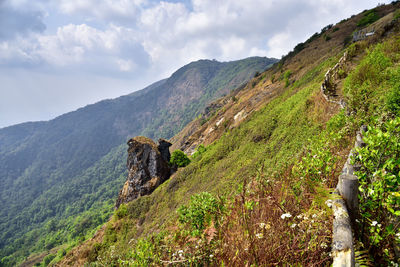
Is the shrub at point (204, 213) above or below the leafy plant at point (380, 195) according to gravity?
below

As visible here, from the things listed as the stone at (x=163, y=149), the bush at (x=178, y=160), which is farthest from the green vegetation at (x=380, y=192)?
the stone at (x=163, y=149)

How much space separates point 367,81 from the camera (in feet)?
24.3

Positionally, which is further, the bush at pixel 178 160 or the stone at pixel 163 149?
the stone at pixel 163 149

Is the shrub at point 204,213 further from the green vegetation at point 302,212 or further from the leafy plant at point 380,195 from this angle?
the leafy plant at point 380,195

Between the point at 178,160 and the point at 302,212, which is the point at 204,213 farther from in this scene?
the point at 178,160

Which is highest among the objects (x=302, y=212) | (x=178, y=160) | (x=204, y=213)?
(x=302, y=212)

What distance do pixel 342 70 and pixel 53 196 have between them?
796 ft

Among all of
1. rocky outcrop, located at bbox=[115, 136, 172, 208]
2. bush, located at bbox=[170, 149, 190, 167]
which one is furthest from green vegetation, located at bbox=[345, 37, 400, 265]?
bush, located at bbox=[170, 149, 190, 167]

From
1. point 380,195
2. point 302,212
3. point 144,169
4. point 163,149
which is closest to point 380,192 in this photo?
point 380,195

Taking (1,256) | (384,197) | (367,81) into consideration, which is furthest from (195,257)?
(1,256)

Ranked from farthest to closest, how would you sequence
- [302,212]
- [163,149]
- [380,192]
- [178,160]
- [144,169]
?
1. [163,149]
2. [178,160]
3. [144,169]
4. [302,212]
5. [380,192]

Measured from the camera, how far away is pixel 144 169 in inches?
1296

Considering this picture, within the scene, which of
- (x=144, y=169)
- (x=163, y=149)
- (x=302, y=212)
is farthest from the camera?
(x=163, y=149)

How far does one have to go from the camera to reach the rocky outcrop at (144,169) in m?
32.4
